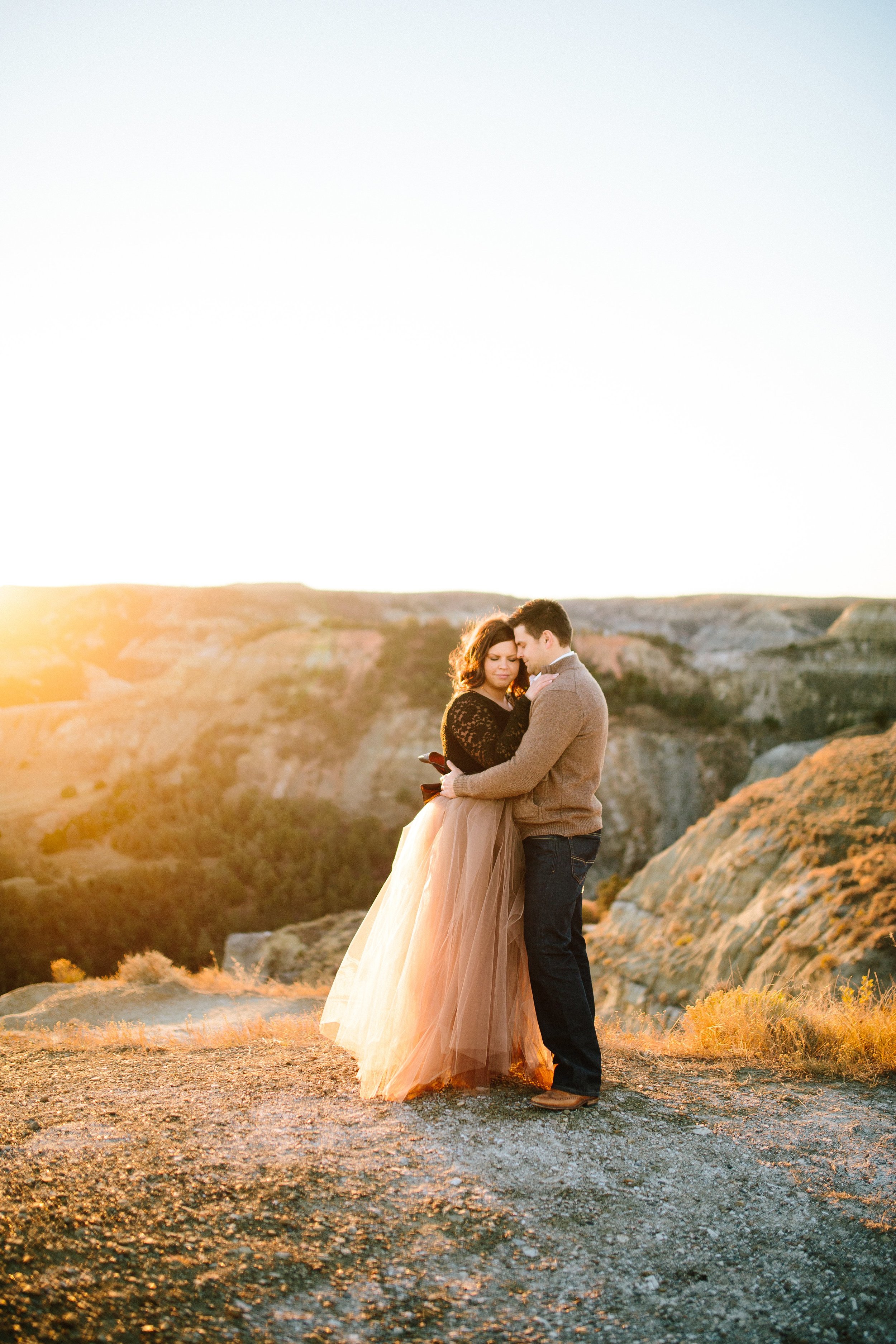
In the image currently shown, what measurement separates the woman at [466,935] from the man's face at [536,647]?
0.08 meters

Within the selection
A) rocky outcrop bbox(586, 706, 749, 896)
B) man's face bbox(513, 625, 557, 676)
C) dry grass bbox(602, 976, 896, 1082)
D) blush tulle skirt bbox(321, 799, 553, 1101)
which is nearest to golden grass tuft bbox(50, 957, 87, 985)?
dry grass bbox(602, 976, 896, 1082)

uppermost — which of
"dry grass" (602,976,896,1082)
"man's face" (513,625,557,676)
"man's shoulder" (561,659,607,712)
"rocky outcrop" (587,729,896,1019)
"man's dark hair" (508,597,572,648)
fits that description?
"man's dark hair" (508,597,572,648)

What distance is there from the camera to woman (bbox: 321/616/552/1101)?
4199 mm

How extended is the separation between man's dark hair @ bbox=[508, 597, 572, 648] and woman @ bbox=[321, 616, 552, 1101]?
0.16m

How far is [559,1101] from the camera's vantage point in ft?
13.3

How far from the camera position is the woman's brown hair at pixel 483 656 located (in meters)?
4.38

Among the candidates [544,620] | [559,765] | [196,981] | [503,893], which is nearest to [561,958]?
[503,893]

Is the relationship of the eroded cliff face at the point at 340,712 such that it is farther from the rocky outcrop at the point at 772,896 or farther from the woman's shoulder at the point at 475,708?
the woman's shoulder at the point at 475,708

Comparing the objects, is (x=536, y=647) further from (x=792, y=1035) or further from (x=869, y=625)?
(x=869, y=625)

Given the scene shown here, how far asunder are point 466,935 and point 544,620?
1.68 meters

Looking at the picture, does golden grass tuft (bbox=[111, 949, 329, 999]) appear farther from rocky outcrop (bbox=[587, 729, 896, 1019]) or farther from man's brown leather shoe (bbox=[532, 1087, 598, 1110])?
man's brown leather shoe (bbox=[532, 1087, 598, 1110])

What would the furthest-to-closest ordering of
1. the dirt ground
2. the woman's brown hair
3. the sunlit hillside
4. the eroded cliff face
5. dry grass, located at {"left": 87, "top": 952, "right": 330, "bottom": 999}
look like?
the eroded cliff face, the sunlit hillside, dry grass, located at {"left": 87, "top": 952, "right": 330, "bottom": 999}, the woman's brown hair, the dirt ground

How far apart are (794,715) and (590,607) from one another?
28.4 metres

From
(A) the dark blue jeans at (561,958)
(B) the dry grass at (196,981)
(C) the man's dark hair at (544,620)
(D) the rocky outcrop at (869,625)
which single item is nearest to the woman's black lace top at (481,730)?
(C) the man's dark hair at (544,620)
